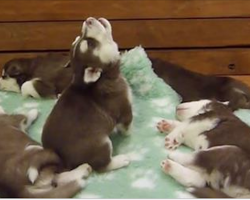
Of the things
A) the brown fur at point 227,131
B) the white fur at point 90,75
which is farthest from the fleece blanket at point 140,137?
the white fur at point 90,75

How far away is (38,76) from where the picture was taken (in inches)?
82.0

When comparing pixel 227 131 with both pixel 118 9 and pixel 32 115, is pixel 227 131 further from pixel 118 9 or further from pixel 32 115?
pixel 118 9

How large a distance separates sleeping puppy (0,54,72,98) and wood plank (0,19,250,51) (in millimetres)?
328

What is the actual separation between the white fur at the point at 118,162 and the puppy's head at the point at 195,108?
264 mm

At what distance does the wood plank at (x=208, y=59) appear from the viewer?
2527mm

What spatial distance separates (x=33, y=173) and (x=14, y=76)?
0.70 m

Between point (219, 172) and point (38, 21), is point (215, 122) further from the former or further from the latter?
point (38, 21)

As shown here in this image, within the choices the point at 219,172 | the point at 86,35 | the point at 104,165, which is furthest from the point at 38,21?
the point at 219,172

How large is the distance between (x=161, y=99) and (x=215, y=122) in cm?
35

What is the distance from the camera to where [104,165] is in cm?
160

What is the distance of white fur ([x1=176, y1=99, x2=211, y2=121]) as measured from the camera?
1.80 meters

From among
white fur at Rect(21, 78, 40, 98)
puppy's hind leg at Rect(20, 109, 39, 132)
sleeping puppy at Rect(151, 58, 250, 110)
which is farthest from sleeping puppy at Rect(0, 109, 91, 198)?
sleeping puppy at Rect(151, 58, 250, 110)

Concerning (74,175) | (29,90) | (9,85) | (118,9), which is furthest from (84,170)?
(118,9)

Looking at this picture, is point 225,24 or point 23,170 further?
point 225,24
